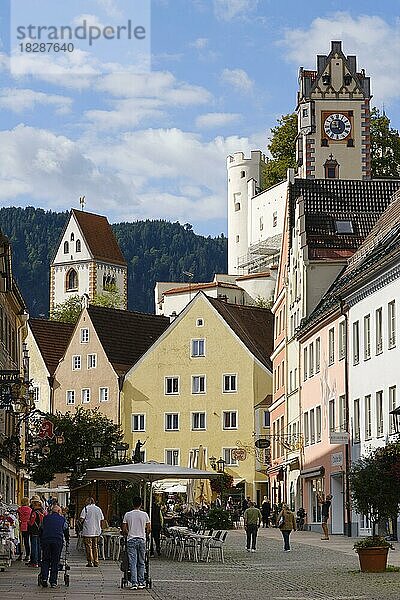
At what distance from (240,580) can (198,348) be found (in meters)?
60.9

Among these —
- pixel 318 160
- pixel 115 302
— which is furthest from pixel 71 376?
pixel 115 302

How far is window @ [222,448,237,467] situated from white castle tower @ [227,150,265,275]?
214ft

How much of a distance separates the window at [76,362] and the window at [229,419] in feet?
42.5

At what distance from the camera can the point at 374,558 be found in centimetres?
2723

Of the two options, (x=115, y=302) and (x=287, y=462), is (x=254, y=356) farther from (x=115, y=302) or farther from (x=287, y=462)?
(x=115, y=302)

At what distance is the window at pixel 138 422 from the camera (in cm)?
8838

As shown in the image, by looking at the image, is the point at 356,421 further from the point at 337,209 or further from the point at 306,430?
the point at 337,209

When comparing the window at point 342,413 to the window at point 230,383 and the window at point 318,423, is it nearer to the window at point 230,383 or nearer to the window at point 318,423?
the window at point 318,423

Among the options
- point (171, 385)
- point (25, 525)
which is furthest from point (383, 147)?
point (25, 525)

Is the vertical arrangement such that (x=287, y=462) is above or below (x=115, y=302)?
below

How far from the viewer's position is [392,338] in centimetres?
4431

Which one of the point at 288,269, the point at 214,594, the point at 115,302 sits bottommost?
the point at 214,594

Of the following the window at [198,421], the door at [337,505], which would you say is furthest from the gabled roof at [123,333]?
the door at [337,505]

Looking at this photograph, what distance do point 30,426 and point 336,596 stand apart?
197 feet
